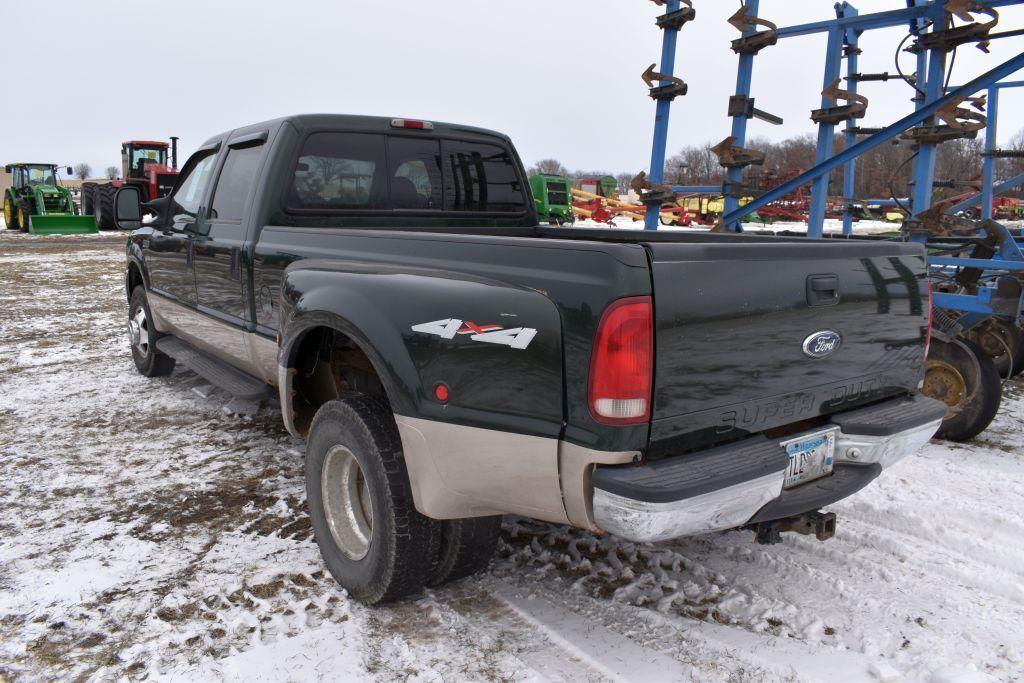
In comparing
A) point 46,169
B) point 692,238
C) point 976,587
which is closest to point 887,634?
point 976,587

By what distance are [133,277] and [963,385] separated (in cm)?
658

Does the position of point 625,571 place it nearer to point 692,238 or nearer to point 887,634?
point 887,634

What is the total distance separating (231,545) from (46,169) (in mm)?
30179

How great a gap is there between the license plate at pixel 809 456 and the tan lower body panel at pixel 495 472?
694mm

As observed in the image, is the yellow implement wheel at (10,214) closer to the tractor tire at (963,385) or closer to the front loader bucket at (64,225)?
the front loader bucket at (64,225)

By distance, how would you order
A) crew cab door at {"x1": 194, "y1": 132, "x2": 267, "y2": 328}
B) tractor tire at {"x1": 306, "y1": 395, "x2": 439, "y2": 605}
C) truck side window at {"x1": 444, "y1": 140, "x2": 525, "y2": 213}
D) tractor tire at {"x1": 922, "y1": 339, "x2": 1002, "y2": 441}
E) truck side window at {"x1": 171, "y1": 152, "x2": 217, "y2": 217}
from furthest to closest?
truck side window at {"x1": 171, "y1": 152, "x2": 217, "y2": 217} < tractor tire at {"x1": 922, "y1": 339, "x2": 1002, "y2": 441} < truck side window at {"x1": 444, "y1": 140, "x2": 525, "y2": 213} < crew cab door at {"x1": 194, "y1": 132, "x2": 267, "y2": 328} < tractor tire at {"x1": 306, "y1": 395, "x2": 439, "y2": 605}

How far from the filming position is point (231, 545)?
3.35 meters

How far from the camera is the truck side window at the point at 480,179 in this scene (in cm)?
447

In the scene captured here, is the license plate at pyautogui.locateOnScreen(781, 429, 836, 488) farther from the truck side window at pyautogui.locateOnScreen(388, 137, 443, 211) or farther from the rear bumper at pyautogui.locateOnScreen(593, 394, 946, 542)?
the truck side window at pyautogui.locateOnScreen(388, 137, 443, 211)

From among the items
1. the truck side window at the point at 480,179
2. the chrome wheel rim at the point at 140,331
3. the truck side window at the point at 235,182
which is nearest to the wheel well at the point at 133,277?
the chrome wheel rim at the point at 140,331

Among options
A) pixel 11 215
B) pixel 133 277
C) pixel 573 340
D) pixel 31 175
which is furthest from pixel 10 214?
pixel 573 340

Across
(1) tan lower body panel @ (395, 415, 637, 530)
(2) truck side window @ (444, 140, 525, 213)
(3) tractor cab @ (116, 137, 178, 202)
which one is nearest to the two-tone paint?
(1) tan lower body panel @ (395, 415, 637, 530)

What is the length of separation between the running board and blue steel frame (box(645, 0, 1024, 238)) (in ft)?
16.2

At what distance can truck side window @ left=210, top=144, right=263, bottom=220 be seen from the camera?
413 centimetres
